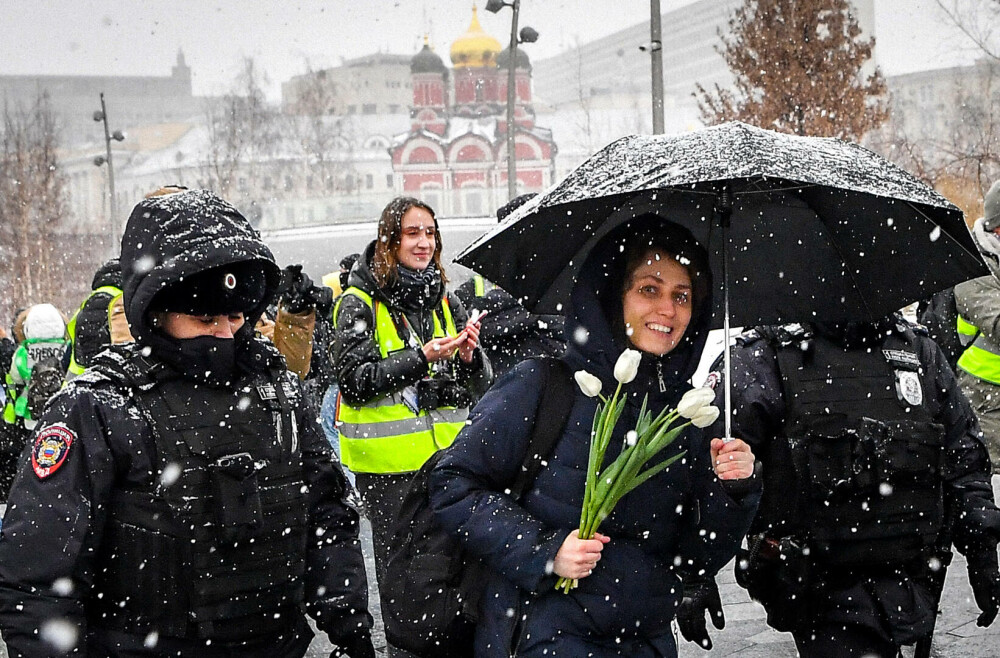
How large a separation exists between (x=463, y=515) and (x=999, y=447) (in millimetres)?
4119

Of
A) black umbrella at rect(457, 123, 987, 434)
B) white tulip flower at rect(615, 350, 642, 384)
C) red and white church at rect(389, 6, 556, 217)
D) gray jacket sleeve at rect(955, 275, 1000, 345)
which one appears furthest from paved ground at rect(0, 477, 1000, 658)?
red and white church at rect(389, 6, 556, 217)

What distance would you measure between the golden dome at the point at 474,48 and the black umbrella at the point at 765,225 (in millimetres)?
73759

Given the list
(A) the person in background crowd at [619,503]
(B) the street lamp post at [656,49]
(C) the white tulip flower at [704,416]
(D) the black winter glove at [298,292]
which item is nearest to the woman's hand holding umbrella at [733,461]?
(A) the person in background crowd at [619,503]

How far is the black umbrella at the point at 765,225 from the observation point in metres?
2.80

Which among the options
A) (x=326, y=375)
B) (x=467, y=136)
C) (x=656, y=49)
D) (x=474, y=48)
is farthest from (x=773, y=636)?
(x=474, y=48)

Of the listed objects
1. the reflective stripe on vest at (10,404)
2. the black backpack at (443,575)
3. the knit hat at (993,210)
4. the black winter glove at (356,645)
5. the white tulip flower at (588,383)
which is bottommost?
the reflective stripe on vest at (10,404)

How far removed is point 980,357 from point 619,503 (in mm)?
3828

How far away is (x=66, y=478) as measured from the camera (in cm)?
259

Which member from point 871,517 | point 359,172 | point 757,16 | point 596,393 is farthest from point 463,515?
point 359,172

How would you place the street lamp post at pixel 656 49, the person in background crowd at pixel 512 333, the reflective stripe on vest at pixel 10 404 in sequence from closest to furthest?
the person in background crowd at pixel 512 333
the reflective stripe on vest at pixel 10 404
the street lamp post at pixel 656 49

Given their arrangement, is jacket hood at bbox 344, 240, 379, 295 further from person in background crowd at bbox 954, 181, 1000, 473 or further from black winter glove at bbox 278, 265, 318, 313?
person in background crowd at bbox 954, 181, 1000, 473

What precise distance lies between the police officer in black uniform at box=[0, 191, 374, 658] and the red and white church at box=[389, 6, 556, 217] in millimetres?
71685

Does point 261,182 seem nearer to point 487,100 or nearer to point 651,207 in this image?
point 487,100

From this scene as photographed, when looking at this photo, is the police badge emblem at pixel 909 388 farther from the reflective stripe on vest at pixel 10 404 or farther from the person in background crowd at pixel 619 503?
the reflective stripe on vest at pixel 10 404
